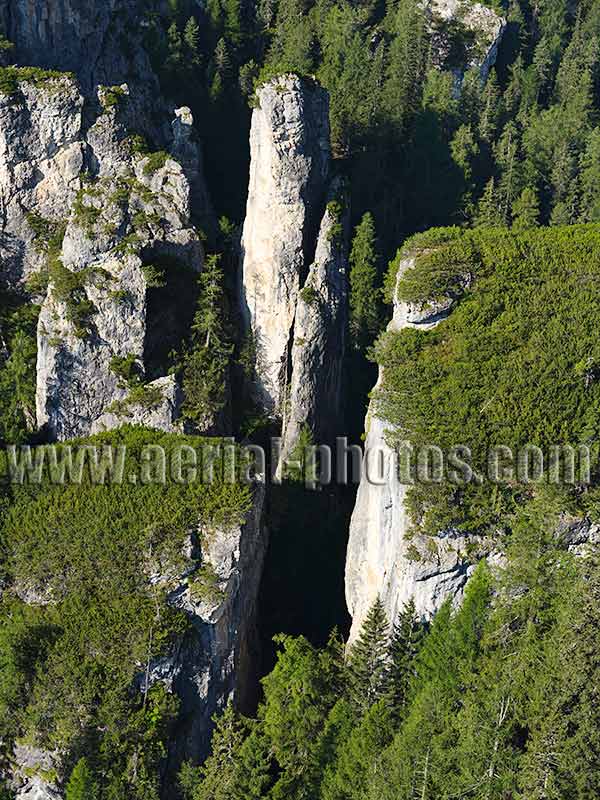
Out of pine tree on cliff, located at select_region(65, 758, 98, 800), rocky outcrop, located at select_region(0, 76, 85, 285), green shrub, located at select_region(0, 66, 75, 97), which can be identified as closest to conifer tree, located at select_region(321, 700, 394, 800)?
pine tree on cliff, located at select_region(65, 758, 98, 800)

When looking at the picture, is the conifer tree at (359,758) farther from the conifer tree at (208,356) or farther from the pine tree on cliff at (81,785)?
the conifer tree at (208,356)

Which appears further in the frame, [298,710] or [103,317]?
[103,317]

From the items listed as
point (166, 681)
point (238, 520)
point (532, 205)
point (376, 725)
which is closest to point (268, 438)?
point (238, 520)

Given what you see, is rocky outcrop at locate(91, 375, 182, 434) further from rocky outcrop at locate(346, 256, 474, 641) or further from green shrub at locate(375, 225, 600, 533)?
green shrub at locate(375, 225, 600, 533)

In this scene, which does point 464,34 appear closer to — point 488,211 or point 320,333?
Result: point 488,211

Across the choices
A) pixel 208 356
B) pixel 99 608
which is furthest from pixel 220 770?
pixel 208 356

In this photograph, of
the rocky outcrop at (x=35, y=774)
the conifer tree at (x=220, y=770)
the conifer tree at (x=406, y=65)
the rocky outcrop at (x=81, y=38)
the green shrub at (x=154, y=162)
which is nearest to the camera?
the conifer tree at (x=220, y=770)

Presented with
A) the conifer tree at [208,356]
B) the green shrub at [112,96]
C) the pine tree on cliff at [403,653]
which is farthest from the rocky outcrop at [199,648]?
A: the green shrub at [112,96]
